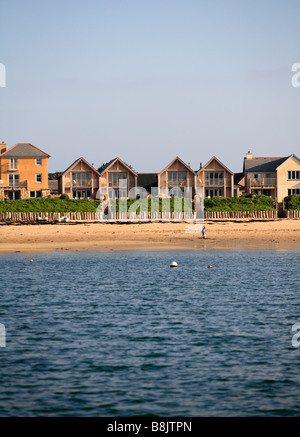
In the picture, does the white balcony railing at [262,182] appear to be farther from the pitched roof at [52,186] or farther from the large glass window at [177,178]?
the pitched roof at [52,186]

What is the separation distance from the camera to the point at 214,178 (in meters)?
89.4

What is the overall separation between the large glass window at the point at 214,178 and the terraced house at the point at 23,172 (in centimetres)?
2341

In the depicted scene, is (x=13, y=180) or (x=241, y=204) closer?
(x=241, y=204)

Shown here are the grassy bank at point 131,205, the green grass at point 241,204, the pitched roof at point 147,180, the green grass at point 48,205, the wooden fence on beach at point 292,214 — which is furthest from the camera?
the pitched roof at point 147,180

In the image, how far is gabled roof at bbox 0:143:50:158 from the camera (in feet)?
286

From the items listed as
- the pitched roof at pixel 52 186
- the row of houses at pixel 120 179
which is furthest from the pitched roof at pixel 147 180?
the pitched roof at pixel 52 186

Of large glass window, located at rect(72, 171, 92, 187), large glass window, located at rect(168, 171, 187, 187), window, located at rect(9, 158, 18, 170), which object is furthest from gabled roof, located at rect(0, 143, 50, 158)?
large glass window, located at rect(168, 171, 187, 187)

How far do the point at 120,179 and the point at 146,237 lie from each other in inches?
1424

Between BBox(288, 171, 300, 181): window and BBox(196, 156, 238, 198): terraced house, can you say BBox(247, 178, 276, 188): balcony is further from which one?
BBox(196, 156, 238, 198): terraced house

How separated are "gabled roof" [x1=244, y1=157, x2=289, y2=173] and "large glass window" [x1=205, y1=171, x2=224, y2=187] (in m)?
6.12

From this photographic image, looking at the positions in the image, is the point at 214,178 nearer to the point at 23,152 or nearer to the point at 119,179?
the point at 119,179

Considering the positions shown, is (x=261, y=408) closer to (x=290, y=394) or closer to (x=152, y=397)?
(x=290, y=394)

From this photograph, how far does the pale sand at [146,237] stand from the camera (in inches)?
1842

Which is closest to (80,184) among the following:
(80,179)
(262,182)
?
(80,179)
